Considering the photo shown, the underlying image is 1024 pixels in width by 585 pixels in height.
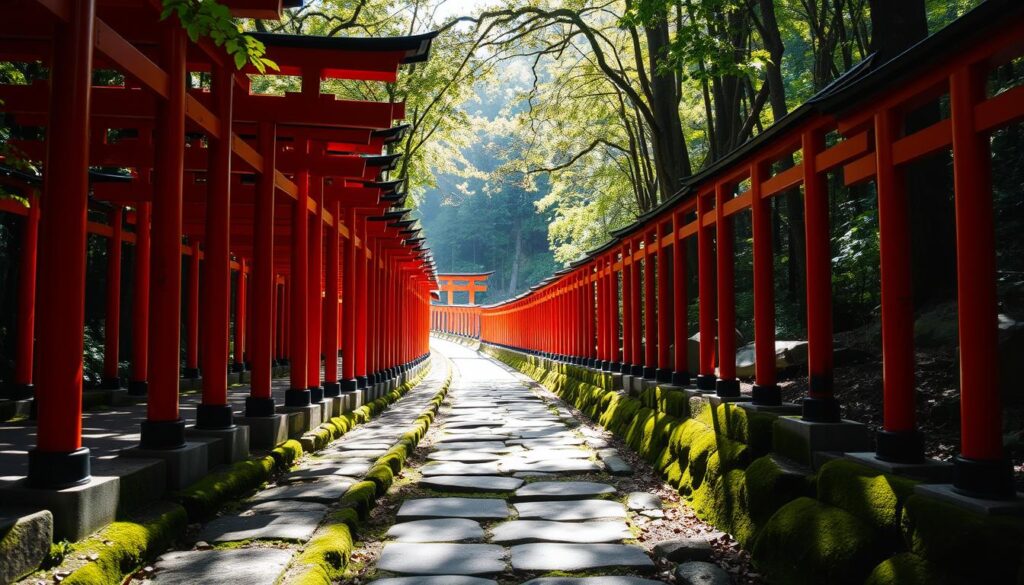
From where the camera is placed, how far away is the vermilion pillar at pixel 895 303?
363 centimetres

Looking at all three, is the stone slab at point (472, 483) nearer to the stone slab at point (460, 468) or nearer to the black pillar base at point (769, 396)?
the stone slab at point (460, 468)

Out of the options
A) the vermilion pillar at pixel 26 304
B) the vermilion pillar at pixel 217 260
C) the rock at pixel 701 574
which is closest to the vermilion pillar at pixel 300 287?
the vermilion pillar at pixel 217 260

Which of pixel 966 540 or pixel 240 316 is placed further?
pixel 240 316

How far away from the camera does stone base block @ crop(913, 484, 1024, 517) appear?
270 cm

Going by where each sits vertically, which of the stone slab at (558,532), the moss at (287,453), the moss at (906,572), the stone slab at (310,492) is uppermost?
the moss at (906,572)

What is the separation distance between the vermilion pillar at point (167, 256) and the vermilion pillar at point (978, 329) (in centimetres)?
445

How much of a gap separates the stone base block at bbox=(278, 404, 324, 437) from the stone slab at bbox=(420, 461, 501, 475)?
57.2 inches

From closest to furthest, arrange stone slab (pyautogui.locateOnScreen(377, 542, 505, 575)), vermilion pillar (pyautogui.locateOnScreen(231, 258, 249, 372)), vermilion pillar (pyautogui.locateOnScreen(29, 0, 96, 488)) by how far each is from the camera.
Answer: vermilion pillar (pyautogui.locateOnScreen(29, 0, 96, 488)) < stone slab (pyautogui.locateOnScreen(377, 542, 505, 575)) < vermilion pillar (pyautogui.locateOnScreen(231, 258, 249, 372))

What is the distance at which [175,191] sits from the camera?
4.96m

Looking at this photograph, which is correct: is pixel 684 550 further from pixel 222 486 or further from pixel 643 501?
pixel 222 486

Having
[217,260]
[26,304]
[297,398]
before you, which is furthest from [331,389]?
[217,260]

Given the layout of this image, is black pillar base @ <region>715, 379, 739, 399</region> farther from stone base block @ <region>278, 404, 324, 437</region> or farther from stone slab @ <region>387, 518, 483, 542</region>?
stone base block @ <region>278, 404, 324, 437</region>

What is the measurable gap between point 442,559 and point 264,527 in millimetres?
1189

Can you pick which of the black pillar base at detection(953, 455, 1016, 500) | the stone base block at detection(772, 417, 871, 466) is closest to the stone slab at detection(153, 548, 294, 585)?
the stone base block at detection(772, 417, 871, 466)
